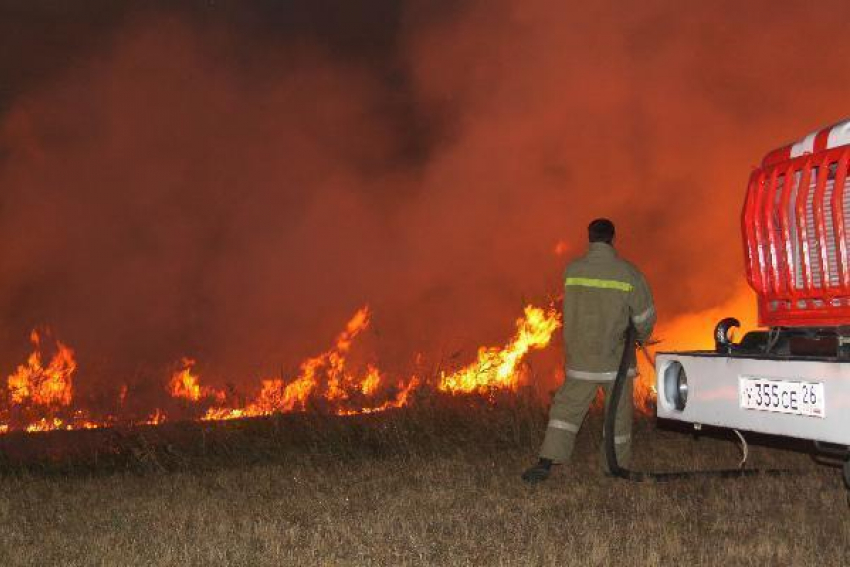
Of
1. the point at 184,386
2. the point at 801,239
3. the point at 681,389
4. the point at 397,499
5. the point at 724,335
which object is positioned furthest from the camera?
the point at 184,386

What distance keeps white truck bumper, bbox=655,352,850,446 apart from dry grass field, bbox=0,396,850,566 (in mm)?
492

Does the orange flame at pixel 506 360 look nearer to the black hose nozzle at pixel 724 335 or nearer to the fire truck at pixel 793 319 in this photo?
the black hose nozzle at pixel 724 335

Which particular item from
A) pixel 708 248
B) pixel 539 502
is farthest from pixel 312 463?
pixel 708 248

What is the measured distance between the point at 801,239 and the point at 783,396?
2.23ft

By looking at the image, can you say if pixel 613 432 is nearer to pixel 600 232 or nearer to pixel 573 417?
pixel 573 417

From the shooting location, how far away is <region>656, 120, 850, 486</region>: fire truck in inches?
162

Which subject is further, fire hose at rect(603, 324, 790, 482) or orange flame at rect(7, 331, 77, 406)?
orange flame at rect(7, 331, 77, 406)

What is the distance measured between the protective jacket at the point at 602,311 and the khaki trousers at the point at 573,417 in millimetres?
83

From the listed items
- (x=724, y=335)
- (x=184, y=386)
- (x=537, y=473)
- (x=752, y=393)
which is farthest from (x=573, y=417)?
(x=184, y=386)

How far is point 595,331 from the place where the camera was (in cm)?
581

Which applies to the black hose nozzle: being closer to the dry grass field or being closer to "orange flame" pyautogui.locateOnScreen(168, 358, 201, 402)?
the dry grass field

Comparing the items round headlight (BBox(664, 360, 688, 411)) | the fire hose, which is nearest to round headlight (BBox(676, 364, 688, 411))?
round headlight (BBox(664, 360, 688, 411))

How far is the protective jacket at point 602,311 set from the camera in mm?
5809

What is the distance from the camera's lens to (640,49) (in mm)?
14094
